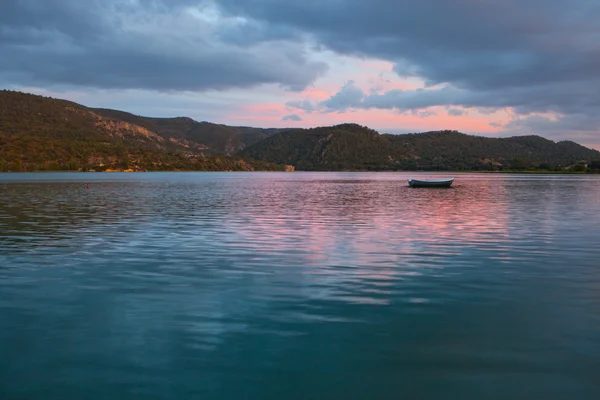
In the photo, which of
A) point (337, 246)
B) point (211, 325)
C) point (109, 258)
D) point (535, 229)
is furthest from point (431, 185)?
point (211, 325)

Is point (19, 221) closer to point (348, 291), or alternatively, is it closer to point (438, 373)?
point (348, 291)

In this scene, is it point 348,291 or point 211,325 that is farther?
point 348,291

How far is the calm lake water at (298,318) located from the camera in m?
9.91

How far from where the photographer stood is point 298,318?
13.9 meters

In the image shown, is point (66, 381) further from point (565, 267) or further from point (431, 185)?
point (431, 185)

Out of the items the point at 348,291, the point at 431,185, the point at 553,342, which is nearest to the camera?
the point at 553,342

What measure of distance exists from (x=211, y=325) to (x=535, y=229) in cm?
2899

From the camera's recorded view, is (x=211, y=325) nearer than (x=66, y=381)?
No

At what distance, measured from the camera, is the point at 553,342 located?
12.1 metres

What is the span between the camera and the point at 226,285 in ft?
58.5

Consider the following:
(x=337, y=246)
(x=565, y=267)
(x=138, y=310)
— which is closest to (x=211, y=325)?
(x=138, y=310)

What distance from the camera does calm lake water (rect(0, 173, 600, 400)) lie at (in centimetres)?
991

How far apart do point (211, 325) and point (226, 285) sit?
4471 millimetres

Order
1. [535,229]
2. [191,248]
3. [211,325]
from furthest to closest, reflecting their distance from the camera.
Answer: [535,229], [191,248], [211,325]
